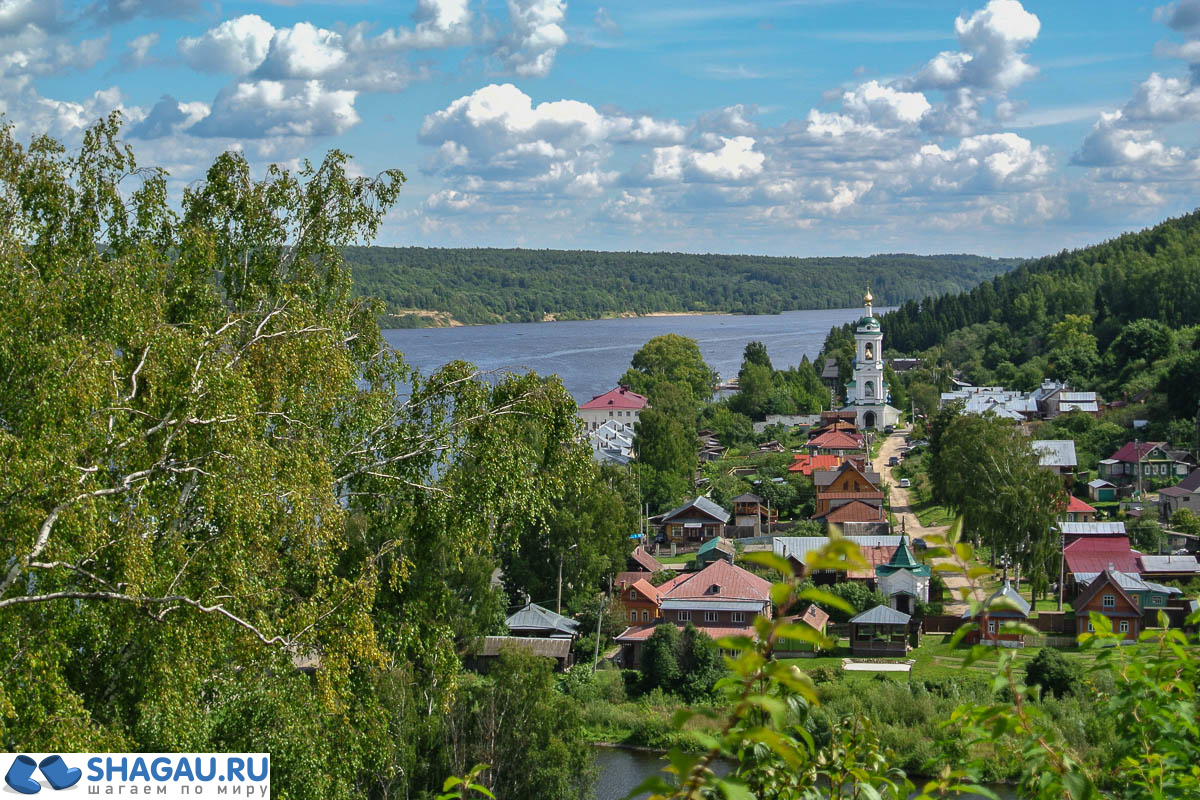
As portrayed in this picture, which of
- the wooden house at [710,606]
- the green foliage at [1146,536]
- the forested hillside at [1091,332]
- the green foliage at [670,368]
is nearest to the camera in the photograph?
the wooden house at [710,606]

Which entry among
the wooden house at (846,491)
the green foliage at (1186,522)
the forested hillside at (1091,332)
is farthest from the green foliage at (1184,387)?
the wooden house at (846,491)

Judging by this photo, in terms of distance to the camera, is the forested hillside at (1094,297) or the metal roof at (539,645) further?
the forested hillside at (1094,297)

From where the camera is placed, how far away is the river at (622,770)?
17453 millimetres

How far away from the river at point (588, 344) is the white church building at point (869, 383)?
14.5 meters

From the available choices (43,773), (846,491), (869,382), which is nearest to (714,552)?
(846,491)

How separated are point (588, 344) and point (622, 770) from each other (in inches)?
3888

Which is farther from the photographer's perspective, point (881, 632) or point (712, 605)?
point (712, 605)

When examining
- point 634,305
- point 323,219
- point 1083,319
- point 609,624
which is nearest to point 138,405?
point 323,219

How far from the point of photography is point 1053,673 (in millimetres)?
19578

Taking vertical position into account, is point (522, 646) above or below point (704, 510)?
below

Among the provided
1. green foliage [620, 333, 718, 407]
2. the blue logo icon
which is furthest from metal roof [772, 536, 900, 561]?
green foliage [620, 333, 718, 407]

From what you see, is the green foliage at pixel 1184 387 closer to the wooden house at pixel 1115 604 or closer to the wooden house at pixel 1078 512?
the wooden house at pixel 1078 512

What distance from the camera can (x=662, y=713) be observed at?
20.6m

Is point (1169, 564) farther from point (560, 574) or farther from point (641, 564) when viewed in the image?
point (560, 574)
